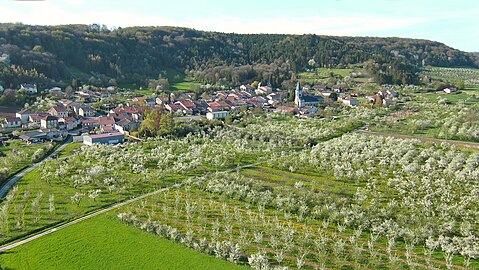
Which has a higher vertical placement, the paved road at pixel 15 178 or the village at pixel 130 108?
the village at pixel 130 108

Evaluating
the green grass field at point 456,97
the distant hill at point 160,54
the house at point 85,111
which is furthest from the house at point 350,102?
the house at point 85,111

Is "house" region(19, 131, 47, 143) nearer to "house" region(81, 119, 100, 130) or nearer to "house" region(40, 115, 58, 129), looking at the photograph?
"house" region(40, 115, 58, 129)

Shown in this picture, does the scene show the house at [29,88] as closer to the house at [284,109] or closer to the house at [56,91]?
the house at [56,91]

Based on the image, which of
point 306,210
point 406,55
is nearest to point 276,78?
point 306,210

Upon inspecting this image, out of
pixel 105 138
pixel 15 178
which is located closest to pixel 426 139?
pixel 105 138

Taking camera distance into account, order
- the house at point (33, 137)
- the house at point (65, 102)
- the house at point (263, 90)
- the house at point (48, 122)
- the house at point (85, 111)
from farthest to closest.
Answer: the house at point (263, 90)
the house at point (65, 102)
the house at point (85, 111)
the house at point (48, 122)
the house at point (33, 137)

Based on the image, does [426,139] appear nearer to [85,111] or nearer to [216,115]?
[216,115]

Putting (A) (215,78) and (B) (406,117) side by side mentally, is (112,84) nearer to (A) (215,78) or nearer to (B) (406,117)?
(A) (215,78)
